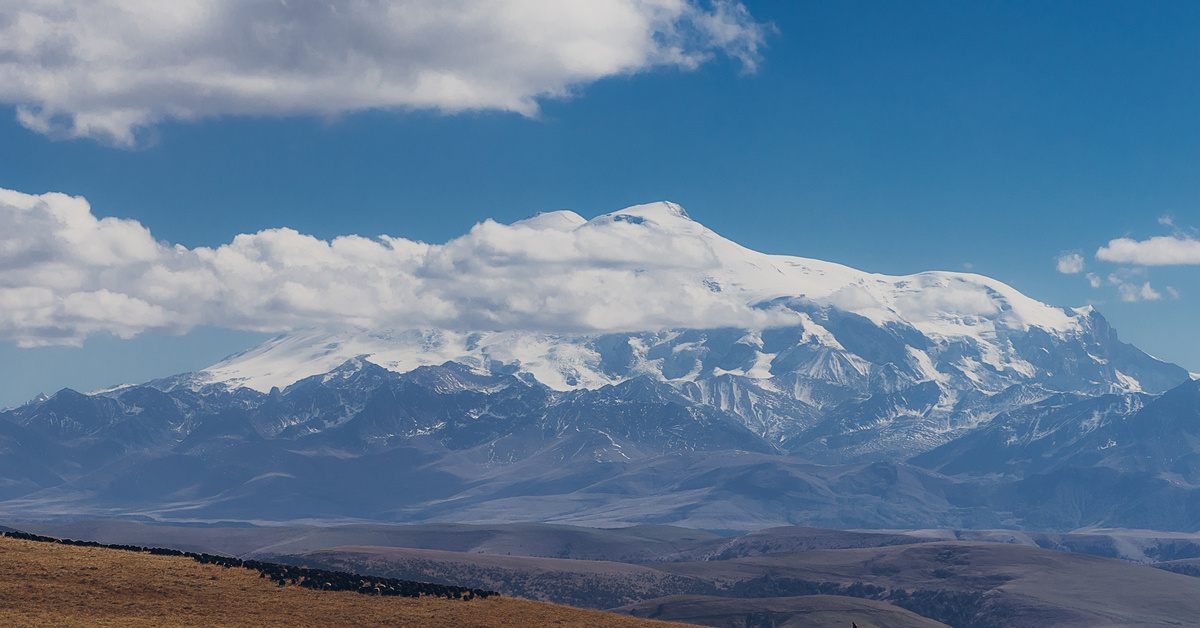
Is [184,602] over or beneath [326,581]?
beneath

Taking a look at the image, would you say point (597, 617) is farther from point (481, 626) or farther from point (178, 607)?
point (178, 607)

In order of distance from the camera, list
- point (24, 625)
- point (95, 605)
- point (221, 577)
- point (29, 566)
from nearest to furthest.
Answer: point (24, 625)
point (95, 605)
point (29, 566)
point (221, 577)

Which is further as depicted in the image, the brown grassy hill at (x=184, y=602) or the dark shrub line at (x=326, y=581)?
the dark shrub line at (x=326, y=581)

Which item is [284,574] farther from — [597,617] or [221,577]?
[597,617]

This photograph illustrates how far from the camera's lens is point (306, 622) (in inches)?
4454

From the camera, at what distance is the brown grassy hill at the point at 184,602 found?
350 ft

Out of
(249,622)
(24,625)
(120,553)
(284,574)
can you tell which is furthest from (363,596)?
(24,625)

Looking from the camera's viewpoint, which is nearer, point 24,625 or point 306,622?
point 24,625

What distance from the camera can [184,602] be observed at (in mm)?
113500

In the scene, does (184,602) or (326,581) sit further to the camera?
(326,581)

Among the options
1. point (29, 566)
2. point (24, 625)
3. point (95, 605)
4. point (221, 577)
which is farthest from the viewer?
point (221, 577)

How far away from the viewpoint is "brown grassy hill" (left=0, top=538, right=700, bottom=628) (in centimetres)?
10662

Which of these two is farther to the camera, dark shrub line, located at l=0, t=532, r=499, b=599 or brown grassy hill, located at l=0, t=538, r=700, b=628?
dark shrub line, located at l=0, t=532, r=499, b=599

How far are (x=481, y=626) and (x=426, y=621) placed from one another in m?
5.26
